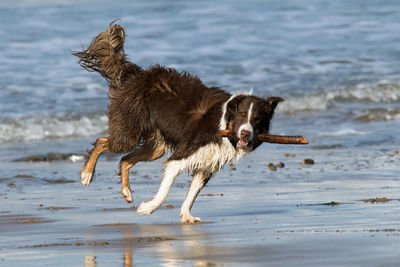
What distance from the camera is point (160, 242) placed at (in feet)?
20.6

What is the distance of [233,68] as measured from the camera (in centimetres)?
2058

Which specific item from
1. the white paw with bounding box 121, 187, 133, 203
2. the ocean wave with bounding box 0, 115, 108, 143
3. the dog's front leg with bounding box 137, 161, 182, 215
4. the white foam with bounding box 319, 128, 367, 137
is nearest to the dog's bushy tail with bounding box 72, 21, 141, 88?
the white paw with bounding box 121, 187, 133, 203

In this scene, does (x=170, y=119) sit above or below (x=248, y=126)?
below

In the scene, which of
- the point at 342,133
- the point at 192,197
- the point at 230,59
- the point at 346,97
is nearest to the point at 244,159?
the point at 342,133

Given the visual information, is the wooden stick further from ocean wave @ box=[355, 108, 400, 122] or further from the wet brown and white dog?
ocean wave @ box=[355, 108, 400, 122]

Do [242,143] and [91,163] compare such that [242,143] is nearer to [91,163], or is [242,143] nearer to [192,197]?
[192,197]

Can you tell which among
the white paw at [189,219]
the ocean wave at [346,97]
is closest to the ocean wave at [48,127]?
the ocean wave at [346,97]

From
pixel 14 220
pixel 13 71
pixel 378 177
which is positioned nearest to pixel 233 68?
pixel 13 71

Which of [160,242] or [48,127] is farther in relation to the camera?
[48,127]

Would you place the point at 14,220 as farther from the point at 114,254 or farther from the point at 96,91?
the point at 96,91

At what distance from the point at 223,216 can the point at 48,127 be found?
25.2ft

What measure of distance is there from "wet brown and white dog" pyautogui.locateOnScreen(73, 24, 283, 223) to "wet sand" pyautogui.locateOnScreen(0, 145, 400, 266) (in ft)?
1.46

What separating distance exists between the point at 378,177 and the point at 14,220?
4.69 metres

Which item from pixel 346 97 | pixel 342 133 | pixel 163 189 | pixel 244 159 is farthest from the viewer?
pixel 346 97
